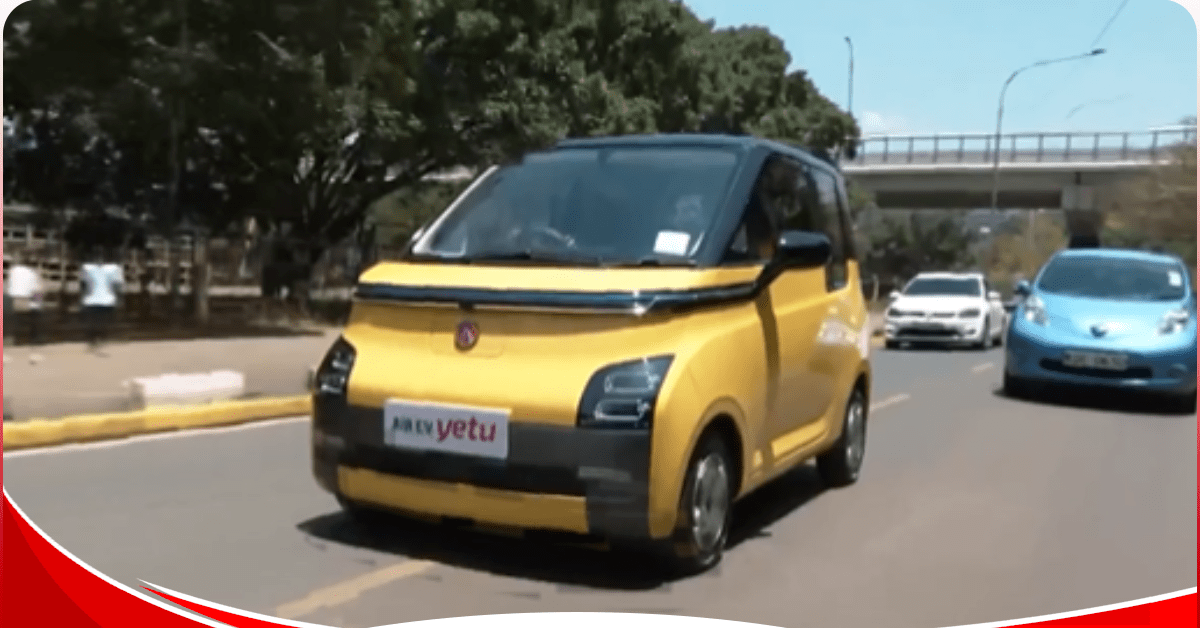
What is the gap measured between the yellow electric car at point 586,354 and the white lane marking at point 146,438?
2.90 m

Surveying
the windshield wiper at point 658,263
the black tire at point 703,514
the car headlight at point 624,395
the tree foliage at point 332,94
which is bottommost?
the black tire at point 703,514

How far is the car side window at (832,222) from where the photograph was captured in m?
5.29

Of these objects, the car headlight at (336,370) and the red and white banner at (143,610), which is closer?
the red and white banner at (143,610)

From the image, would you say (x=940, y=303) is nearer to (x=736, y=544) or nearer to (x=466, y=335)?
(x=736, y=544)

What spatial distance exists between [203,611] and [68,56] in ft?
21.0

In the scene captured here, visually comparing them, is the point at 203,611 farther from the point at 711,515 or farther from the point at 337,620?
the point at 711,515

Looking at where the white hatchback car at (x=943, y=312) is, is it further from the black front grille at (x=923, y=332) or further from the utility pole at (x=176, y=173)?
the utility pole at (x=176, y=173)

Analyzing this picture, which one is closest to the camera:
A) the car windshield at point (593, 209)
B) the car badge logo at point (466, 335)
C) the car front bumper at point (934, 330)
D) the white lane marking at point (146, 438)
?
the car badge logo at point (466, 335)

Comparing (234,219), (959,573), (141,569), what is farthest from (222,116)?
(959,573)

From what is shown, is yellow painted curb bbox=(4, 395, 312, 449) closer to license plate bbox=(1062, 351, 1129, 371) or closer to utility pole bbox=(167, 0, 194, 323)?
utility pole bbox=(167, 0, 194, 323)

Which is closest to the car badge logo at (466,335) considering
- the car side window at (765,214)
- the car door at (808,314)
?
the car side window at (765,214)

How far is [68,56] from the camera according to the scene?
8.68 meters

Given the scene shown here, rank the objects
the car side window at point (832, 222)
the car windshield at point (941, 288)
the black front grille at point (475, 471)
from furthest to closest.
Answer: the car windshield at point (941, 288)
the car side window at point (832, 222)
the black front grille at point (475, 471)

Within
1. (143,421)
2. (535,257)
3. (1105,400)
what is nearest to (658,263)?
(535,257)
